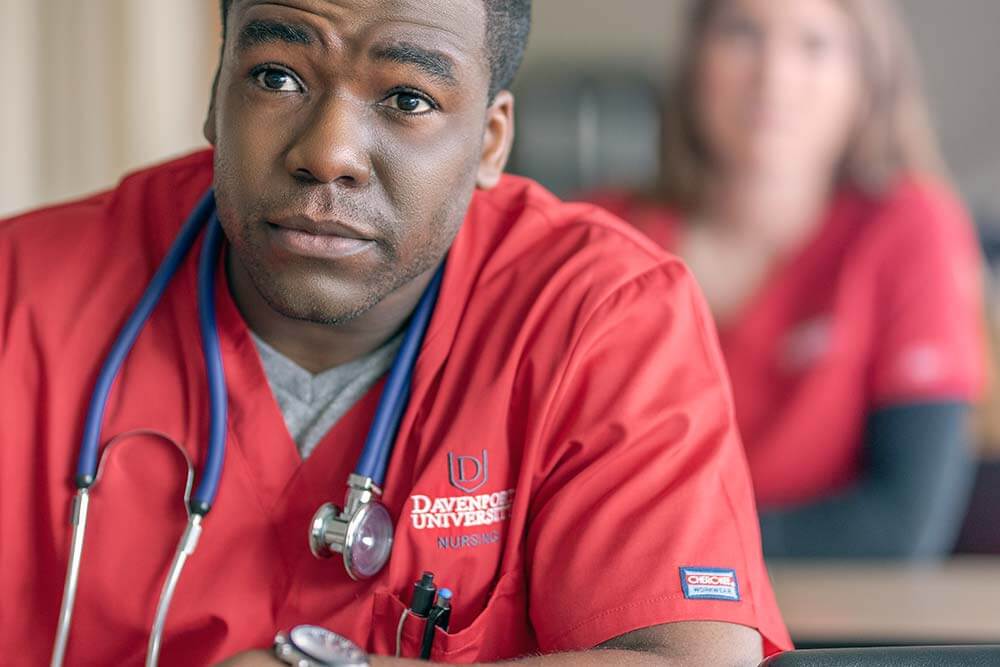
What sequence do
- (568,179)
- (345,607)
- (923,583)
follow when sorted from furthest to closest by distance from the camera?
(568,179) < (923,583) < (345,607)

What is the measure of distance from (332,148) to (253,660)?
1.36ft

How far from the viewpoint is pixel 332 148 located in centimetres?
109

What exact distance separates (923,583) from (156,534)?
1.26 m

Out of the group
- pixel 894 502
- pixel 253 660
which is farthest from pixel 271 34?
pixel 894 502

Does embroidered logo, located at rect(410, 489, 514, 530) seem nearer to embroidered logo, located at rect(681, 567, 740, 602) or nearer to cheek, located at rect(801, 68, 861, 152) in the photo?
embroidered logo, located at rect(681, 567, 740, 602)

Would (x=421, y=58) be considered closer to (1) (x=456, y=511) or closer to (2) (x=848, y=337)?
(1) (x=456, y=511)

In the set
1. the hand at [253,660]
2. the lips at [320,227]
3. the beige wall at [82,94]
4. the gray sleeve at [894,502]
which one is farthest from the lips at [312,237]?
the beige wall at [82,94]

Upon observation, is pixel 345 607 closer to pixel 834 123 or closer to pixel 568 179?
A: pixel 834 123

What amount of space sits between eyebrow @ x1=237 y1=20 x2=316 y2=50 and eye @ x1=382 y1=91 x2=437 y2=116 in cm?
8

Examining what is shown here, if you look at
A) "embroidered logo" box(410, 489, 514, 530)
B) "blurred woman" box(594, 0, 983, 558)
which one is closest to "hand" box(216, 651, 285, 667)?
"embroidered logo" box(410, 489, 514, 530)

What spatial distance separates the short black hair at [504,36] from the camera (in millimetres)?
1215

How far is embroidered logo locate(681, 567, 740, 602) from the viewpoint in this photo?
109 cm

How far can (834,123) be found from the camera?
262 centimetres

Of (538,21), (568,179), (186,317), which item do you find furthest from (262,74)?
(538,21)
